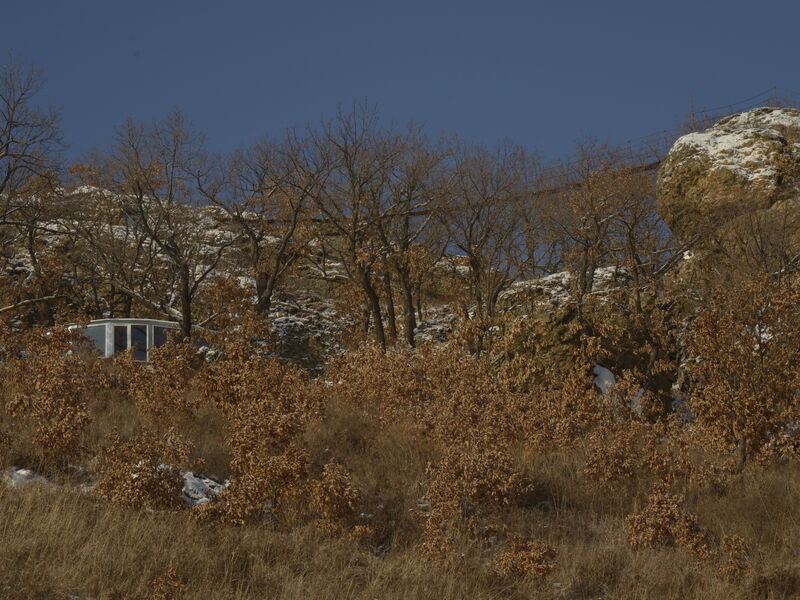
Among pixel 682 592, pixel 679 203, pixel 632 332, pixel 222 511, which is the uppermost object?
pixel 679 203

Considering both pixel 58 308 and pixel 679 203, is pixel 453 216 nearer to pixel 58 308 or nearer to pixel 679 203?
pixel 679 203

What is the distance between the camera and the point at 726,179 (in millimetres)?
22891

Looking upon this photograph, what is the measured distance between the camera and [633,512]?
1114cm

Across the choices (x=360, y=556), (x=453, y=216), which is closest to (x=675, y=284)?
(x=453, y=216)

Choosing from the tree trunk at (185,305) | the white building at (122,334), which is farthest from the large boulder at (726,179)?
the white building at (122,334)

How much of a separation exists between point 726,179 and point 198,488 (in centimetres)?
1718

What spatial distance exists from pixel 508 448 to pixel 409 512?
217cm

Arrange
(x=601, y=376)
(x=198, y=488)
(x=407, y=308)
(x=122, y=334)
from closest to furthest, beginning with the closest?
(x=198, y=488)
(x=601, y=376)
(x=122, y=334)
(x=407, y=308)

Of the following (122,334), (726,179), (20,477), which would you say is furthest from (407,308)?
(20,477)

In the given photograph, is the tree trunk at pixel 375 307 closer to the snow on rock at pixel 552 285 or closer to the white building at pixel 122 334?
the snow on rock at pixel 552 285

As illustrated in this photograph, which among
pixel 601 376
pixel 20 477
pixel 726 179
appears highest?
pixel 726 179

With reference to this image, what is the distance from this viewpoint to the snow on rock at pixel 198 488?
10430 mm

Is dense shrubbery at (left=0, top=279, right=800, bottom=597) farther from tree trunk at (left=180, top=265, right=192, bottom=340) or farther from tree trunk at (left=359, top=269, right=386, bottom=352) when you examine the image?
tree trunk at (left=359, top=269, right=386, bottom=352)

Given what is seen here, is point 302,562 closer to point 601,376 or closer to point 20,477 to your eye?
point 20,477
